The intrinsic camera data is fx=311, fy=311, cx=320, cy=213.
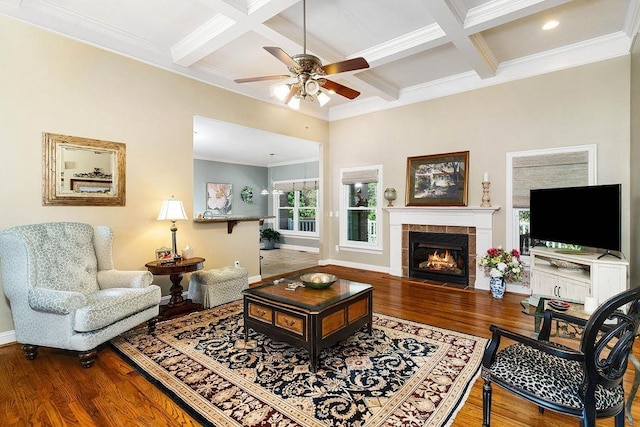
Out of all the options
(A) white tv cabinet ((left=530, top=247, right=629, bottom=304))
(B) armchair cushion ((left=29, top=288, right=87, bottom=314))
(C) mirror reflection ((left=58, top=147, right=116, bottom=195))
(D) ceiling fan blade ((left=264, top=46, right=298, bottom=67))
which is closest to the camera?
(B) armchair cushion ((left=29, top=288, right=87, bottom=314))

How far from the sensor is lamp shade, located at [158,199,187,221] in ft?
12.2

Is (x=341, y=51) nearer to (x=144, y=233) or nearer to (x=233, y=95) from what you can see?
(x=233, y=95)

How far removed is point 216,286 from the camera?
13.2ft

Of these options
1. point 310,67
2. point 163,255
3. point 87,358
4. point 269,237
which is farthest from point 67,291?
point 269,237

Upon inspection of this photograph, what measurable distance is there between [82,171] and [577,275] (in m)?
5.68

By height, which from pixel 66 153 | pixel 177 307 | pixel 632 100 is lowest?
pixel 177 307

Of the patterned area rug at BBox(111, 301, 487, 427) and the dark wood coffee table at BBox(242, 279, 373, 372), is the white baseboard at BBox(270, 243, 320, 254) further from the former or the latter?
the dark wood coffee table at BBox(242, 279, 373, 372)

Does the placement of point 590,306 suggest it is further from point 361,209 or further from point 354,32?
point 361,209

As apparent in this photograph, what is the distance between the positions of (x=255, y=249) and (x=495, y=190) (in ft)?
12.9

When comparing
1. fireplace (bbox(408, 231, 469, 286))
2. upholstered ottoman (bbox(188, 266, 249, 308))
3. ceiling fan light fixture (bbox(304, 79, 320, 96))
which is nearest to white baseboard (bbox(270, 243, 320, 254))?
fireplace (bbox(408, 231, 469, 286))

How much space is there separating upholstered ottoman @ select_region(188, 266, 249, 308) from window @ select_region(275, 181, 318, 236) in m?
5.34

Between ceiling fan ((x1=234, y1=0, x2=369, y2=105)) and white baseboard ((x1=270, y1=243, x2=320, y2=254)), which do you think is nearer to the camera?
ceiling fan ((x1=234, y1=0, x2=369, y2=105))

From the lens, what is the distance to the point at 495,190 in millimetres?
4777

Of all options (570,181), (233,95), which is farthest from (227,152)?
(570,181)
